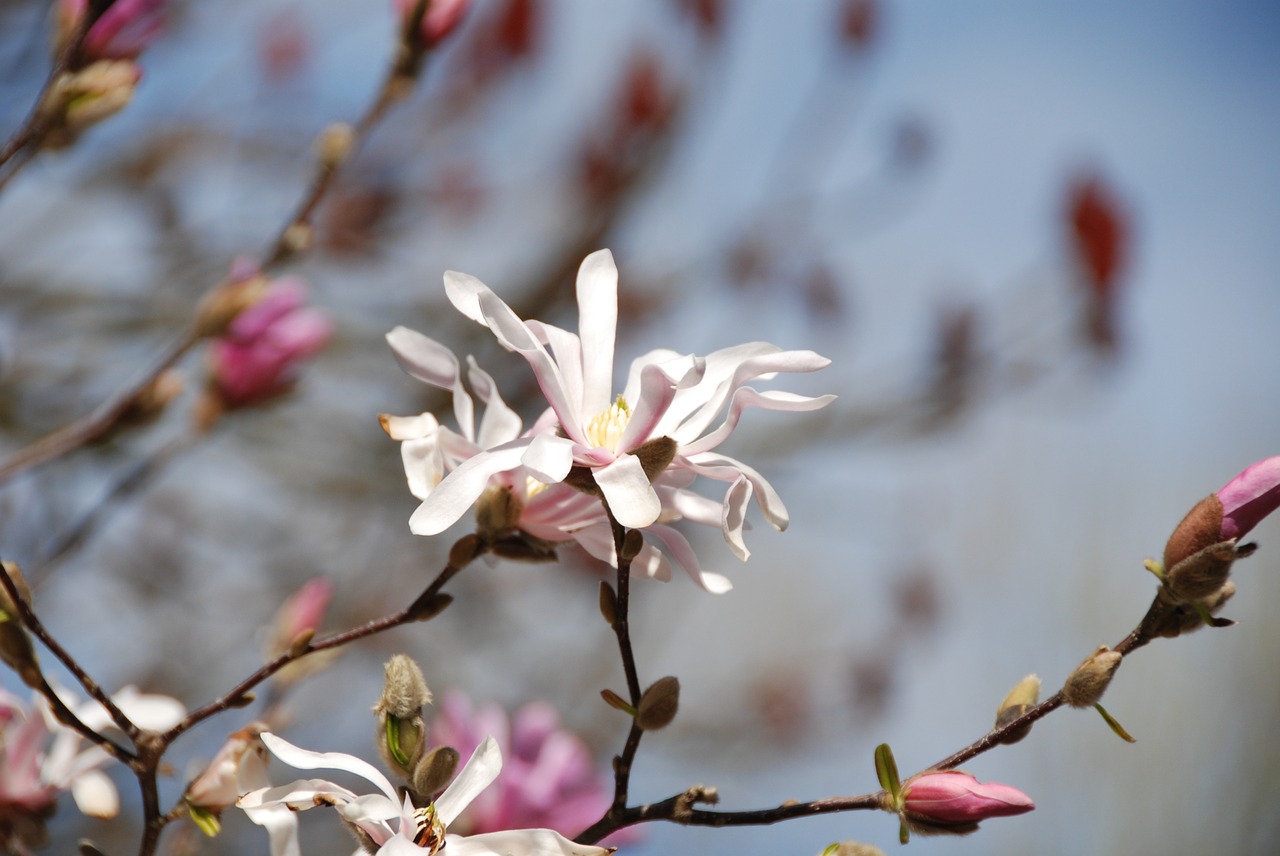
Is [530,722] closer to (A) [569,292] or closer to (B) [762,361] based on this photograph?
(B) [762,361]

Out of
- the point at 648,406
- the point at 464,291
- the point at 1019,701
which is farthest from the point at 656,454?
the point at 1019,701

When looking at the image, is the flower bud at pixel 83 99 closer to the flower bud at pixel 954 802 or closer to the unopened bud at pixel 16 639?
the unopened bud at pixel 16 639

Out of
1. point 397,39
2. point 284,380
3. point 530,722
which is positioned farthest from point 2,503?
point 530,722

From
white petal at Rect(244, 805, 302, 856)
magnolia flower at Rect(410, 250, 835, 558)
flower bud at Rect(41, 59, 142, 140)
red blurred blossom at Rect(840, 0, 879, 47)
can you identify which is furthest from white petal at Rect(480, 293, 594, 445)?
red blurred blossom at Rect(840, 0, 879, 47)

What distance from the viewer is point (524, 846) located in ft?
1.61

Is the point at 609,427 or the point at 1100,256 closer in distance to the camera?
the point at 609,427

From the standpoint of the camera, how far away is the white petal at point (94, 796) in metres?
0.66

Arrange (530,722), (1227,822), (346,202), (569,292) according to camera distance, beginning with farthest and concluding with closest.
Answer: (1227,822)
(346,202)
(569,292)
(530,722)

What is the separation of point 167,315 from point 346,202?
852 mm

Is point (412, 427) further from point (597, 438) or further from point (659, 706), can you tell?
point (659, 706)

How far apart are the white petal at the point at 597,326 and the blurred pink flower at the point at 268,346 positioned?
1.85 feet

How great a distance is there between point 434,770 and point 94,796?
0.93ft

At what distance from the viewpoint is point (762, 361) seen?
0.55 m

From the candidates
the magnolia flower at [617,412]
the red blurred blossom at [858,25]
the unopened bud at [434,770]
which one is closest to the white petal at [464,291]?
the magnolia flower at [617,412]
